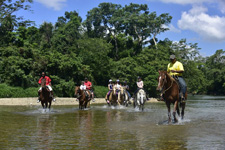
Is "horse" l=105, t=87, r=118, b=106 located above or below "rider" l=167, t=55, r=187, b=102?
below

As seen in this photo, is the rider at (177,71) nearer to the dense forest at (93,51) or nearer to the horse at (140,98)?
the horse at (140,98)

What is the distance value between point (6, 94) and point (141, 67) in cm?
2407

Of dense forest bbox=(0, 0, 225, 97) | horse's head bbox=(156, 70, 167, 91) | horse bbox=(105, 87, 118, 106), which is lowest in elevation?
horse bbox=(105, 87, 118, 106)

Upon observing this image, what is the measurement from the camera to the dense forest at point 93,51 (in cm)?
4231

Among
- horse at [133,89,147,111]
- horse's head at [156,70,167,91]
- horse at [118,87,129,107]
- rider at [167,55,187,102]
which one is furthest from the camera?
horse at [118,87,129,107]

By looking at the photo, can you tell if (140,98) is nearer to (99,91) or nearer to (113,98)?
(113,98)

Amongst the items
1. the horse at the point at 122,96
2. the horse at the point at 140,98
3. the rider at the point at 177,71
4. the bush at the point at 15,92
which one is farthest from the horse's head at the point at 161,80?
the bush at the point at 15,92

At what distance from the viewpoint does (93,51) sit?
55594 millimetres

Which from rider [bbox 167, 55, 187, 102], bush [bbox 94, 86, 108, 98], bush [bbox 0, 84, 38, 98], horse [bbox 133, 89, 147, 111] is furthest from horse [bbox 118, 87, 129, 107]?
bush [bbox 94, 86, 108, 98]

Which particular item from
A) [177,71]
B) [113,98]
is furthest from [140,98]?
[177,71]

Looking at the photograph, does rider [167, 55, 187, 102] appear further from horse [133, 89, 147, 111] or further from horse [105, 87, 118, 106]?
horse [105, 87, 118, 106]

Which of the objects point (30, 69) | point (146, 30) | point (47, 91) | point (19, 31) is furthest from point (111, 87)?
point (146, 30)

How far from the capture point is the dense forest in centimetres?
4231

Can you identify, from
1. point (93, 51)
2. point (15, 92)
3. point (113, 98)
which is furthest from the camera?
point (93, 51)
